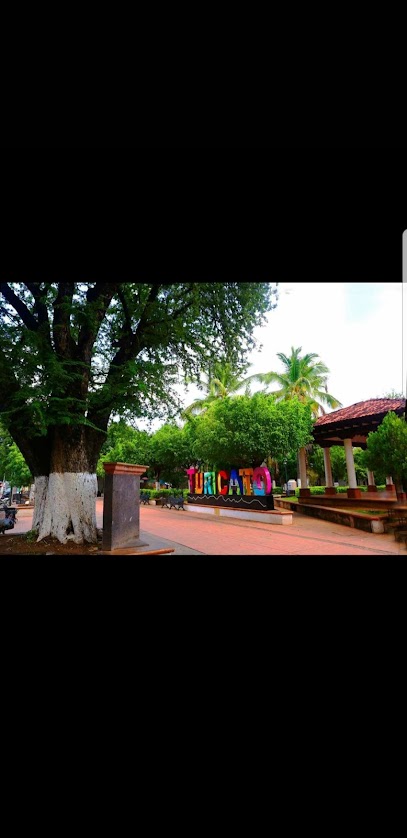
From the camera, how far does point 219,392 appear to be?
14266 millimetres

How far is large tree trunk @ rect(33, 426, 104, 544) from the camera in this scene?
5141 mm

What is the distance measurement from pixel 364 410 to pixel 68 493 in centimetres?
703

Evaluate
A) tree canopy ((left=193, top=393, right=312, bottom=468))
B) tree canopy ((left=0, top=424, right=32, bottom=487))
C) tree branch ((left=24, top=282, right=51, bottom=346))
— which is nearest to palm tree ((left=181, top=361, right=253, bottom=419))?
tree canopy ((left=193, top=393, right=312, bottom=468))

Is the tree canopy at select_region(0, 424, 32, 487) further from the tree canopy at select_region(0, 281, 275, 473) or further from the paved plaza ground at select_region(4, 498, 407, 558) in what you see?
the tree canopy at select_region(0, 281, 275, 473)

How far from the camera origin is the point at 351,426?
935 cm

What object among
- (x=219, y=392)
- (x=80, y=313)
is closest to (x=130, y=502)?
(x=80, y=313)

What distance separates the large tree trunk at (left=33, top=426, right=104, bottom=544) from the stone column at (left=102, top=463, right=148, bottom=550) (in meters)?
0.49

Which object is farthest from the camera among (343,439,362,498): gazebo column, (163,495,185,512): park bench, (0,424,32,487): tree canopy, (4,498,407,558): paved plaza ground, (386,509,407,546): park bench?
(163,495,185,512): park bench

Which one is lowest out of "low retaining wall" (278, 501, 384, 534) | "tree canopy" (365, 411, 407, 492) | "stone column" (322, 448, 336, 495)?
"low retaining wall" (278, 501, 384, 534)

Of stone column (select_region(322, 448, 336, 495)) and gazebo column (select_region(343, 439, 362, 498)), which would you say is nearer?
gazebo column (select_region(343, 439, 362, 498))

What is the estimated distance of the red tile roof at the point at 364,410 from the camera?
844 cm

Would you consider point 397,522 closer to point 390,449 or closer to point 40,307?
point 390,449
